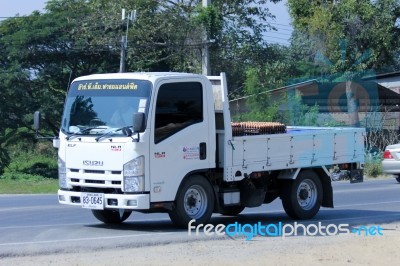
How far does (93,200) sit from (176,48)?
1012 inches

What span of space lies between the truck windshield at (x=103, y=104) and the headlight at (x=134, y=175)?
0.57 metres

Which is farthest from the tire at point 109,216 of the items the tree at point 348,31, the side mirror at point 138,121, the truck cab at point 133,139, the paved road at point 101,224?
the tree at point 348,31

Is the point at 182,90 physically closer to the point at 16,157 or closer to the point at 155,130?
the point at 155,130

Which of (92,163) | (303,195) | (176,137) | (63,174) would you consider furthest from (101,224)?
(303,195)

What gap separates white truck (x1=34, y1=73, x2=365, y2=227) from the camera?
12.0 m

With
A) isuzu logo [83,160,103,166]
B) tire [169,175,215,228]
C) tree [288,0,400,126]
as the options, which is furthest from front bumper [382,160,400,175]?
isuzu logo [83,160,103,166]

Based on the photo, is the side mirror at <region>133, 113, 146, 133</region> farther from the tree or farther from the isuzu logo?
the tree

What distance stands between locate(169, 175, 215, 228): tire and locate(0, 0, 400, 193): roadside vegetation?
21.0 m

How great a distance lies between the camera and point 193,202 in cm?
1278

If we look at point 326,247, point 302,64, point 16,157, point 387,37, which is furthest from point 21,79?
point 326,247

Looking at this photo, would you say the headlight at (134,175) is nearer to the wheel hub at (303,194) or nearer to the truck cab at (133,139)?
the truck cab at (133,139)

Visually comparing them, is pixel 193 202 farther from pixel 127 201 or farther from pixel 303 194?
pixel 303 194

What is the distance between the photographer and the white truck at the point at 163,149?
12.0m

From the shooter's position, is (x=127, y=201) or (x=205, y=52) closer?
(x=127, y=201)
